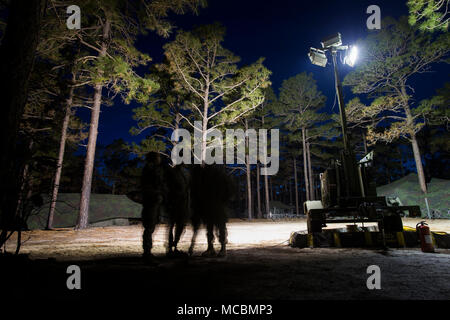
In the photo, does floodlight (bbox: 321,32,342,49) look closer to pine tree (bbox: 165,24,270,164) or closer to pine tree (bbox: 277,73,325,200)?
pine tree (bbox: 165,24,270,164)

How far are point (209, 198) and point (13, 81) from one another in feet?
10.0

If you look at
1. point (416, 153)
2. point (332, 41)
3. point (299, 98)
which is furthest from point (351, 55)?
Answer: point (299, 98)

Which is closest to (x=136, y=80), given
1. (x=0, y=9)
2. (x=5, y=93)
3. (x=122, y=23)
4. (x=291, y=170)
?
(x=122, y=23)

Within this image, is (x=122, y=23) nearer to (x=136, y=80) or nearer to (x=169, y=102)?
(x=136, y=80)

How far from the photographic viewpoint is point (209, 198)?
13.0 feet

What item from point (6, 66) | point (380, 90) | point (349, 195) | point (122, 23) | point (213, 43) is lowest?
point (349, 195)

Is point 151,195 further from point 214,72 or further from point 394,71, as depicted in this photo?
point 394,71

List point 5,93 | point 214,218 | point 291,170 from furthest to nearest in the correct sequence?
1. point 291,170
2. point 214,218
3. point 5,93

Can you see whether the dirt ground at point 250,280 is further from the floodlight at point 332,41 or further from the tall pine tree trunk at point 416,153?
the tall pine tree trunk at point 416,153

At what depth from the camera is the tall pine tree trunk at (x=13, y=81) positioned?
2.21 meters

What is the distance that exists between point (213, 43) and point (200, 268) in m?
13.8

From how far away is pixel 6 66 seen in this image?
Result: 2344 mm

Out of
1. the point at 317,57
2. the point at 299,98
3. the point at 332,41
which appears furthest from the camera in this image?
the point at 299,98
